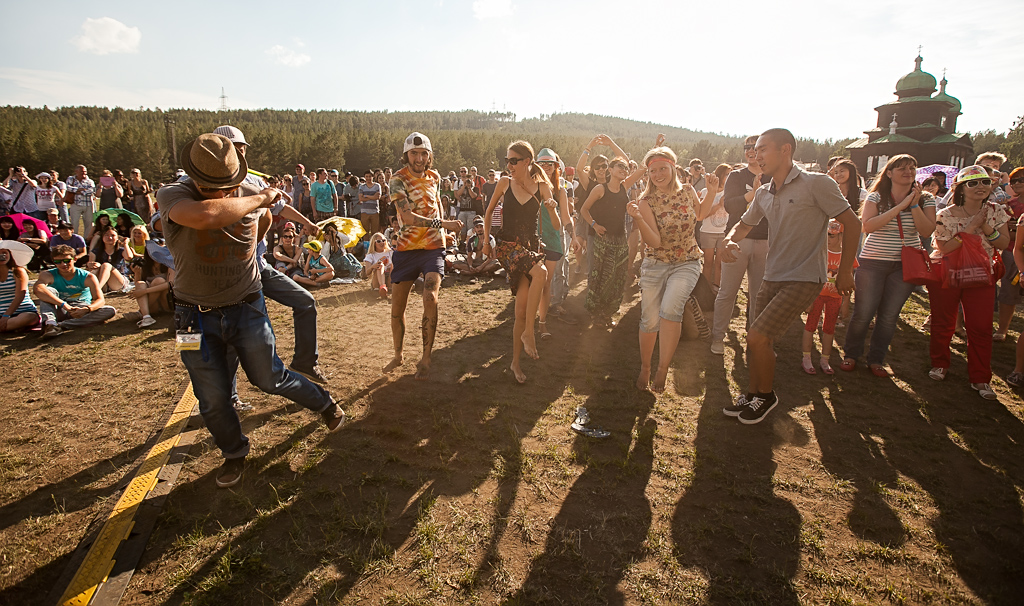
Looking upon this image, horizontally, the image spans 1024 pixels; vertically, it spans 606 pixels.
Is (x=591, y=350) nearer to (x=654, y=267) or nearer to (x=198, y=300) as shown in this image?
(x=654, y=267)

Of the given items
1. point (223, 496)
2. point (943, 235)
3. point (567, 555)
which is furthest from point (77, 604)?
point (943, 235)

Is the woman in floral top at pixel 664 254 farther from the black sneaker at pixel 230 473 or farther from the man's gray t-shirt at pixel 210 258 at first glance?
the black sneaker at pixel 230 473

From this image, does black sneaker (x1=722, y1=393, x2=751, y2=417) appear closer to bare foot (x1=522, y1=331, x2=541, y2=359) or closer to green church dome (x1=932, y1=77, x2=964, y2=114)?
bare foot (x1=522, y1=331, x2=541, y2=359)

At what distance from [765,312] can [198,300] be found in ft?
13.1

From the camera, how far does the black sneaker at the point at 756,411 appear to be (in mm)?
4066

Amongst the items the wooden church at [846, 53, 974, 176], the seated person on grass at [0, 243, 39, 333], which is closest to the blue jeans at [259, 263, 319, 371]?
the seated person on grass at [0, 243, 39, 333]

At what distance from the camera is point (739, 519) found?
2.94 meters

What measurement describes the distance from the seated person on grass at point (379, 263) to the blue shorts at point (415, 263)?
3.84m

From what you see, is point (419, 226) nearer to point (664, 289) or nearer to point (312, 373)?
point (312, 373)

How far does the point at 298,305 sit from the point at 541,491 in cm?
238

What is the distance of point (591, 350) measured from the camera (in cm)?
589

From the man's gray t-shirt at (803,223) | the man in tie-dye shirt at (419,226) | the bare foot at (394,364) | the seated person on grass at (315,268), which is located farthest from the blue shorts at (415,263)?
the seated person on grass at (315,268)

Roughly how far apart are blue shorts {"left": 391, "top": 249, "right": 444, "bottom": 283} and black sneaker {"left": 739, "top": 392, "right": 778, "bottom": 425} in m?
2.99

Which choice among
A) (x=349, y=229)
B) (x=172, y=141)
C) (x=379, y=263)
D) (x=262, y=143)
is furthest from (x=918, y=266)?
(x=262, y=143)
